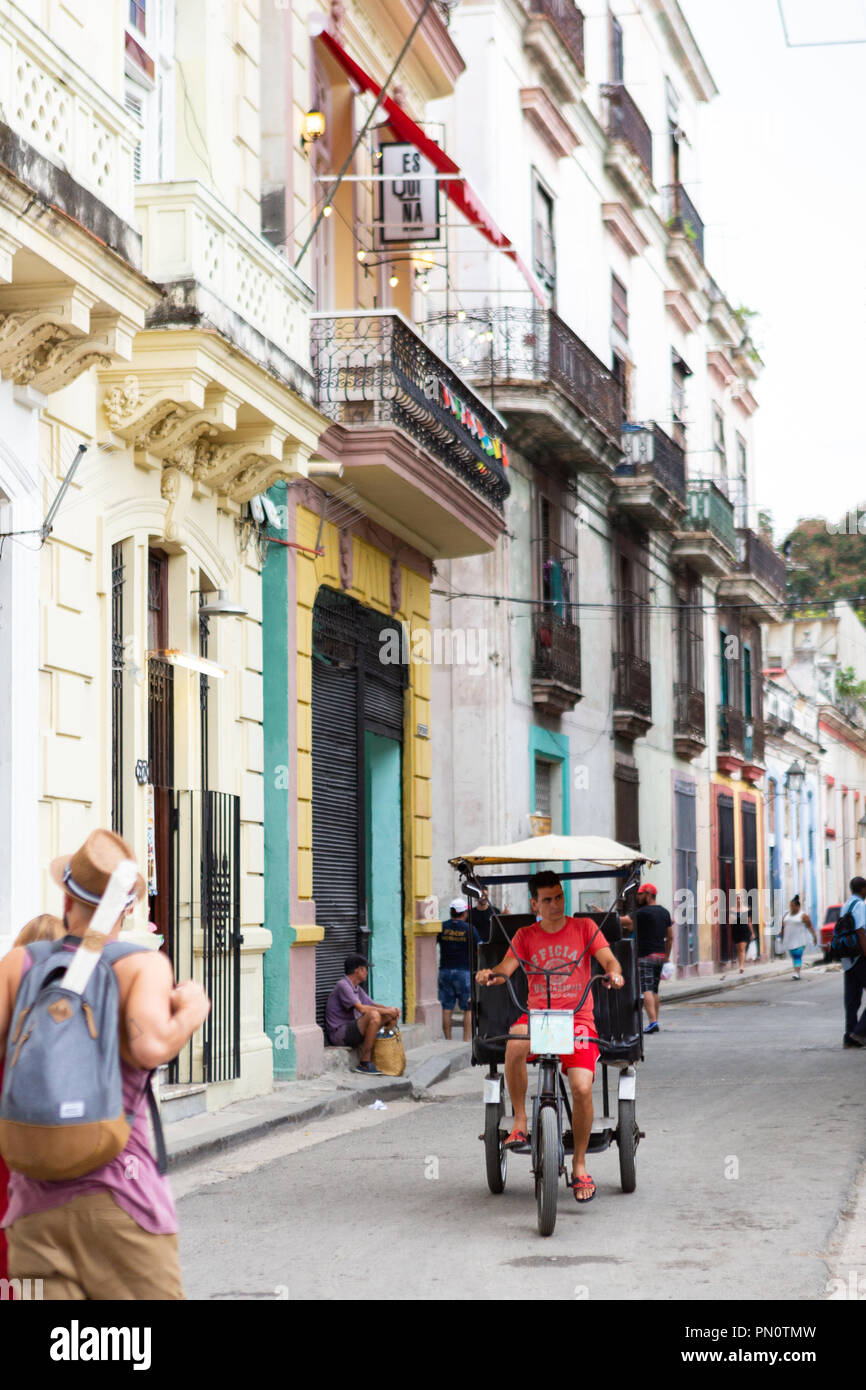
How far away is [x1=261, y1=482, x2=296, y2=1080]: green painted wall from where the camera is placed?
15656 millimetres

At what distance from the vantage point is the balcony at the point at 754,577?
4081cm

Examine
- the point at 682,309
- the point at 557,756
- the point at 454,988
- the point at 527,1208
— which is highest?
the point at 682,309

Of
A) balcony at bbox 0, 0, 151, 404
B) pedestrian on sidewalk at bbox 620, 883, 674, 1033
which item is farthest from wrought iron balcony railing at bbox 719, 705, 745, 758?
balcony at bbox 0, 0, 151, 404

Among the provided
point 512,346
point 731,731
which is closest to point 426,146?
point 512,346

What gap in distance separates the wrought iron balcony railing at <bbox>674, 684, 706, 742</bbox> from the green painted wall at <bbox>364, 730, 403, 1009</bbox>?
16.3 meters

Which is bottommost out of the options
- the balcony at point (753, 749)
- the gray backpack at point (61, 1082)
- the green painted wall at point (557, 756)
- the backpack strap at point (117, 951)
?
the gray backpack at point (61, 1082)

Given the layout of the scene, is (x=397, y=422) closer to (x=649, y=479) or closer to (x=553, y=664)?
(x=553, y=664)

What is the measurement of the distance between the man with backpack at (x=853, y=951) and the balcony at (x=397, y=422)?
5397 mm

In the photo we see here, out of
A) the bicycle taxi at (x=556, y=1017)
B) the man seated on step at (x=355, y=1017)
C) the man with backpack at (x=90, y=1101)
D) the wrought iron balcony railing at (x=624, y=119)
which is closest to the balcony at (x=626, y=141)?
the wrought iron balcony railing at (x=624, y=119)

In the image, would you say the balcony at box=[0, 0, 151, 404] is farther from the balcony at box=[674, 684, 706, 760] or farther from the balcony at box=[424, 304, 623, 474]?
the balcony at box=[674, 684, 706, 760]

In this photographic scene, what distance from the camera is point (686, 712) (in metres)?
36.3

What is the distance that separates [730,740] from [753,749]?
3.35 meters

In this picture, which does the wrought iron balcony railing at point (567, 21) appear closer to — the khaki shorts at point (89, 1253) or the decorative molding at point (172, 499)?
the decorative molding at point (172, 499)

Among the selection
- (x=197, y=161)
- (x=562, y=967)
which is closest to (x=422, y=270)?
(x=197, y=161)
